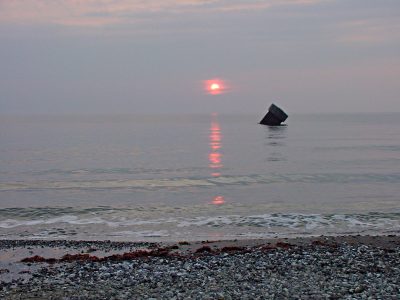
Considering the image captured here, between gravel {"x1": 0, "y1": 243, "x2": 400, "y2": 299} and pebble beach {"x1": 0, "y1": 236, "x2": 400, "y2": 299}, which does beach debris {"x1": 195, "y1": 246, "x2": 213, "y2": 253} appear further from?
gravel {"x1": 0, "y1": 243, "x2": 400, "y2": 299}

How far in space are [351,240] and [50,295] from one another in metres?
13.0

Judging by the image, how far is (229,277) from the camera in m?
13.5

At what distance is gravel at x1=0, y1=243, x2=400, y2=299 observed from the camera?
12000 mm

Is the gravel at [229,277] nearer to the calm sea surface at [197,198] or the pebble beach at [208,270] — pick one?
the pebble beach at [208,270]

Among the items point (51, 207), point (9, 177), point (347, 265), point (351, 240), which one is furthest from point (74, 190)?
point (347, 265)

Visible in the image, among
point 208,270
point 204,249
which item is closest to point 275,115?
point 204,249

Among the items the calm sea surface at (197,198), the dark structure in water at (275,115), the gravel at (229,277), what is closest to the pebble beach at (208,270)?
the gravel at (229,277)

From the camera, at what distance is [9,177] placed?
1797 inches

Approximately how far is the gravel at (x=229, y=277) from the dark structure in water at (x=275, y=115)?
395 feet

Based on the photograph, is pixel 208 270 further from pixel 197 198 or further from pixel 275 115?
pixel 275 115

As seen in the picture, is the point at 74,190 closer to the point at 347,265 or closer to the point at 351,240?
the point at 351,240

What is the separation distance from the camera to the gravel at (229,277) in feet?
39.4

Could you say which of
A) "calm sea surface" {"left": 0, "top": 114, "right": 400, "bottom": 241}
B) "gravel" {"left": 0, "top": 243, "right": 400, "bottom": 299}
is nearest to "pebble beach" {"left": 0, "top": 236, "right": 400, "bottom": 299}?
"gravel" {"left": 0, "top": 243, "right": 400, "bottom": 299}

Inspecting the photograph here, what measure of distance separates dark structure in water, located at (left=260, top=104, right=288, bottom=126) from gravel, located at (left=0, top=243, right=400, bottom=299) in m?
120
